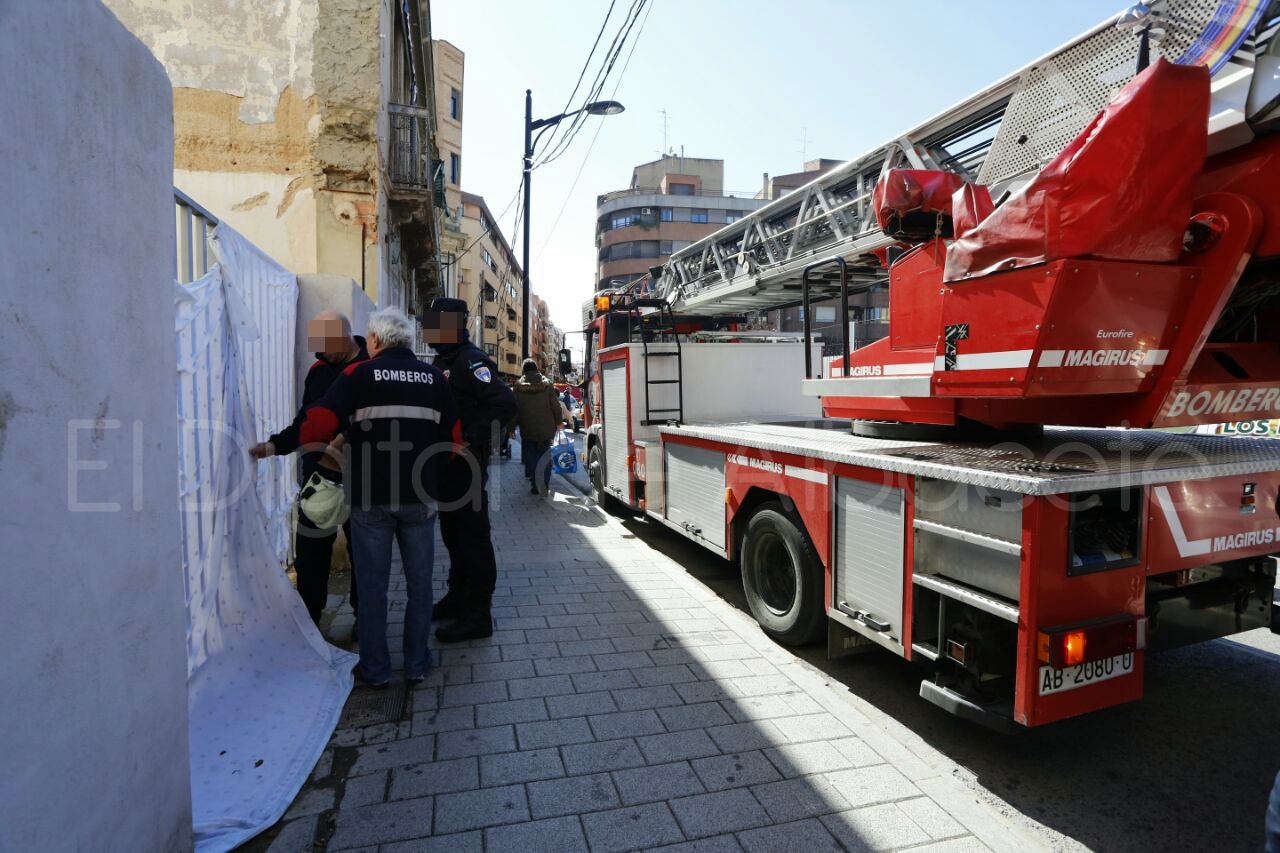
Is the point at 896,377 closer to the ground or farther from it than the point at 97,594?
farther from it

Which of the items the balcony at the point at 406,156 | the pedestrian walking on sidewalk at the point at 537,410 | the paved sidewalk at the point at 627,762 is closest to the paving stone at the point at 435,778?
the paved sidewalk at the point at 627,762

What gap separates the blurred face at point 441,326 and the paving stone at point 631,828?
3.09 meters

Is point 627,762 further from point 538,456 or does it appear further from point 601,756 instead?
point 538,456

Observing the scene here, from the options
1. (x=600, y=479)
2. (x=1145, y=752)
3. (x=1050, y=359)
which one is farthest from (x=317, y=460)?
(x=600, y=479)

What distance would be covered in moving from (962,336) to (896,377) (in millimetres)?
581

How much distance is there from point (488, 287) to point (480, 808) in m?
63.0

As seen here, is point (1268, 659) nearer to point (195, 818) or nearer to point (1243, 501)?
point (1243, 501)

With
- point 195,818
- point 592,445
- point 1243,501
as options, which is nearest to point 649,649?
point 195,818

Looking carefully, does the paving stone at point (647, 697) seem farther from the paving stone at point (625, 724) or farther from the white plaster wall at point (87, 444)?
the white plaster wall at point (87, 444)

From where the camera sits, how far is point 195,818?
2.56m

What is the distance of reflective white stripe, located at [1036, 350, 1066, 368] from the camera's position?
119 inches

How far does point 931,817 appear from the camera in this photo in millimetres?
2787

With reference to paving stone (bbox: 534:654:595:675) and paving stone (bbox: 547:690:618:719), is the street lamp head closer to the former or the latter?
paving stone (bbox: 534:654:595:675)

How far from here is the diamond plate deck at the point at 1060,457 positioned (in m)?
2.86
